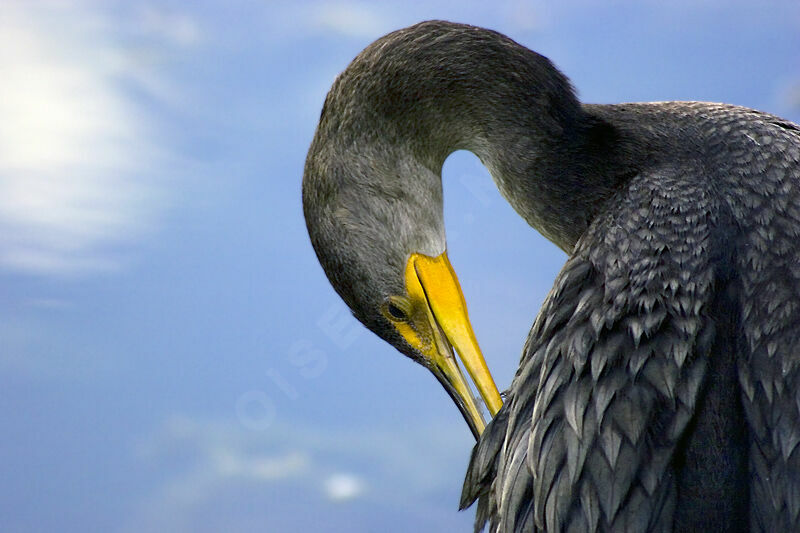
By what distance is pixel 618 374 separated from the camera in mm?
1931

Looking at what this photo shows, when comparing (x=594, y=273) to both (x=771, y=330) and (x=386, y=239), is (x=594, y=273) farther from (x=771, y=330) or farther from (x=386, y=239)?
(x=386, y=239)

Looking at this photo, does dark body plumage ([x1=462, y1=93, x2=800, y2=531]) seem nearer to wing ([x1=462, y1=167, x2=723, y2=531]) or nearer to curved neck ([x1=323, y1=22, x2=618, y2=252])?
wing ([x1=462, y1=167, x2=723, y2=531])

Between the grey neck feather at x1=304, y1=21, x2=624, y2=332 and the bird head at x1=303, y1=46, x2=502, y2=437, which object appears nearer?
the grey neck feather at x1=304, y1=21, x2=624, y2=332

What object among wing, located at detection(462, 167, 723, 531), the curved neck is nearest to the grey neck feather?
the curved neck

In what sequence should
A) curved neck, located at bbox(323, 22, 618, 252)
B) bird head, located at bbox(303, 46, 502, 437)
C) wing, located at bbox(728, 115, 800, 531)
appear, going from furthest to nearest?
1. bird head, located at bbox(303, 46, 502, 437)
2. curved neck, located at bbox(323, 22, 618, 252)
3. wing, located at bbox(728, 115, 800, 531)

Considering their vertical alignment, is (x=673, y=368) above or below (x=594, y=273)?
below

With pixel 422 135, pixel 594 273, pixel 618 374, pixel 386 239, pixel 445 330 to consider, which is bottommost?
pixel 618 374

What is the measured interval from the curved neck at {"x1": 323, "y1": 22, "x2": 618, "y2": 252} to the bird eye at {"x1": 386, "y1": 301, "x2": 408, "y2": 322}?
0.46 m

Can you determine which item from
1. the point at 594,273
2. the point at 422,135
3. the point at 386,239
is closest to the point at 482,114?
the point at 422,135

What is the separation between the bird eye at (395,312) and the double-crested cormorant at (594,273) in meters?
0.01

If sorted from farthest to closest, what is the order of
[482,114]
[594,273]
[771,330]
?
[482,114], [594,273], [771,330]

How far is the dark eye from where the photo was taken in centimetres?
262

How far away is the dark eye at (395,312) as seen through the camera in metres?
2.62

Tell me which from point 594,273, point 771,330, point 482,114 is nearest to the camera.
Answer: point 771,330
